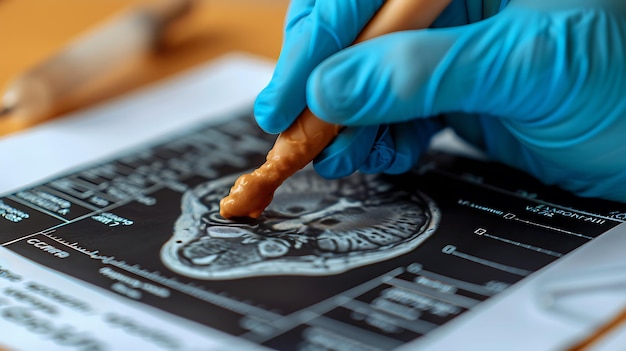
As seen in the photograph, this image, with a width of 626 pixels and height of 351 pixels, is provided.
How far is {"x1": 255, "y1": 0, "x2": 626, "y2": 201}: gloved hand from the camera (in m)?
0.52

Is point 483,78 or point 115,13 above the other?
point 115,13

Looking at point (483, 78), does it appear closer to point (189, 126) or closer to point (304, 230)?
point (304, 230)

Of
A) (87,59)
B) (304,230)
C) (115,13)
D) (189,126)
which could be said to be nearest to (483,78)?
(304,230)

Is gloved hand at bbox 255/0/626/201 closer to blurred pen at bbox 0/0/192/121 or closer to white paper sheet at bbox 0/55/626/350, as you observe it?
white paper sheet at bbox 0/55/626/350

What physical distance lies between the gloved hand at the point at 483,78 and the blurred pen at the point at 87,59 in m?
0.37

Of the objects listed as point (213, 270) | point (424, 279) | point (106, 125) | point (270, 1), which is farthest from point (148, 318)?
point (270, 1)

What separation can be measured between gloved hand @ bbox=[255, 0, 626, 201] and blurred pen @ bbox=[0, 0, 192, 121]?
367mm

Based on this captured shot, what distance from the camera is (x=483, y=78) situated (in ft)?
1.74

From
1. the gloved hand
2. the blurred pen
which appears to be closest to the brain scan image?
the gloved hand

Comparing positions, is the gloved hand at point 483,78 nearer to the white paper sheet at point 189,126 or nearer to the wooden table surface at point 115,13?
the white paper sheet at point 189,126

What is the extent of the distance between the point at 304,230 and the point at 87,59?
44 cm

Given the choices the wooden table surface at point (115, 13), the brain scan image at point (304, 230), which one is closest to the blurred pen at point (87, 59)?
the wooden table surface at point (115, 13)

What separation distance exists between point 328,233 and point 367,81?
12 centimetres

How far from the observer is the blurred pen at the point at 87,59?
33.0 inches
